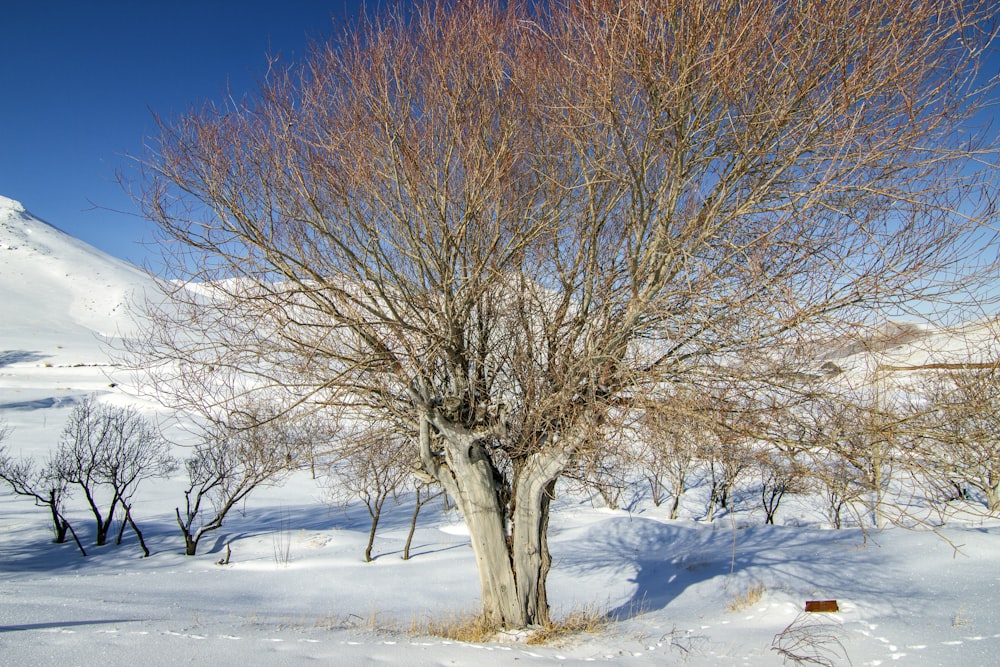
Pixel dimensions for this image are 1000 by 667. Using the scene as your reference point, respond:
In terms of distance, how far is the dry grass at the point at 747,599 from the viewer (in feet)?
26.0

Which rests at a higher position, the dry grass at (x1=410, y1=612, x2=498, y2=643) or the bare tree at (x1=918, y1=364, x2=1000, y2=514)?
the bare tree at (x1=918, y1=364, x2=1000, y2=514)

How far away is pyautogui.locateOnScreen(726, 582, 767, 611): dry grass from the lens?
7.93 metres

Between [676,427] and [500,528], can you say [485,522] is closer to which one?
[500,528]

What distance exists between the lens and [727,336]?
14.5 ft

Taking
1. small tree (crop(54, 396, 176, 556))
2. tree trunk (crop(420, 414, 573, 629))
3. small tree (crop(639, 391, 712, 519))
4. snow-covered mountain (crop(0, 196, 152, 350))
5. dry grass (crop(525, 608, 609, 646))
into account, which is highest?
snow-covered mountain (crop(0, 196, 152, 350))

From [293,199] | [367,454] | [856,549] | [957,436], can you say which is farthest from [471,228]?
[856,549]

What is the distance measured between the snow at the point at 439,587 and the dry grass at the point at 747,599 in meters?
0.07

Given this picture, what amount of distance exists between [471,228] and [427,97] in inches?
47.3

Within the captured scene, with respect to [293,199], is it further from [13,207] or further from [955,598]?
[13,207]

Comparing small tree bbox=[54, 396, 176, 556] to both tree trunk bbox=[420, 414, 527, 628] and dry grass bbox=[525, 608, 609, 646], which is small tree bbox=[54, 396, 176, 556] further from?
dry grass bbox=[525, 608, 609, 646]

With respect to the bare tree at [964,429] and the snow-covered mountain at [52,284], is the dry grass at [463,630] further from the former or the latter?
the snow-covered mountain at [52,284]

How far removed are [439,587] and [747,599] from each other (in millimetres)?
7836

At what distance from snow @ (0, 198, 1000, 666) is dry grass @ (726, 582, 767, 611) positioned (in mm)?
65

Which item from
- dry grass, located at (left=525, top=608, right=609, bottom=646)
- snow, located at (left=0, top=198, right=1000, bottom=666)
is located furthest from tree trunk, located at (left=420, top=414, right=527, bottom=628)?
snow, located at (left=0, top=198, right=1000, bottom=666)
